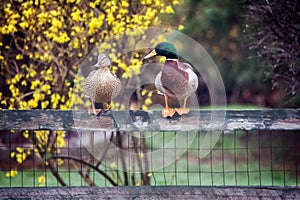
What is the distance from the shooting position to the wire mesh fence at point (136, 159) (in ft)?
17.2

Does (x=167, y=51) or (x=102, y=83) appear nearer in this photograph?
(x=167, y=51)

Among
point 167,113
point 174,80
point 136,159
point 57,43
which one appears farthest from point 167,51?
point 136,159

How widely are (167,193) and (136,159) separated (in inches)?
107

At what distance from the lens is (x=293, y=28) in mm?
5805

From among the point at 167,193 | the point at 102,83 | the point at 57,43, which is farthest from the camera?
the point at 57,43

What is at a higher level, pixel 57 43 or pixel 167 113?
pixel 57 43

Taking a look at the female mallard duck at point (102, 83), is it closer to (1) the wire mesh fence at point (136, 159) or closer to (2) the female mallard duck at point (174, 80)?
(2) the female mallard duck at point (174, 80)

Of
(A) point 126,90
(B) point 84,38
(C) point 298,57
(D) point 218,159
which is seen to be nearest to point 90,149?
(A) point 126,90

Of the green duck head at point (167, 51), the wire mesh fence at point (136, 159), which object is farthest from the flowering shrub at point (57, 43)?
the green duck head at point (167, 51)

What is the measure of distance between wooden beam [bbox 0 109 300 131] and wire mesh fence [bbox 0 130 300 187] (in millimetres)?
303

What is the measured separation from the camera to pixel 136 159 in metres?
6.27

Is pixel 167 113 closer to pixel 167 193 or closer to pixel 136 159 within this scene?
pixel 167 193

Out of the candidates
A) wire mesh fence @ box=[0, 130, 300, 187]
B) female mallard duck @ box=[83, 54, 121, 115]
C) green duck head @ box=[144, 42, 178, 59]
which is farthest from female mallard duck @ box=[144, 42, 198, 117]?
wire mesh fence @ box=[0, 130, 300, 187]

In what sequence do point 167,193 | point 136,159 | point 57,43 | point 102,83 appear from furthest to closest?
point 136,159 < point 57,43 < point 102,83 < point 167,193
